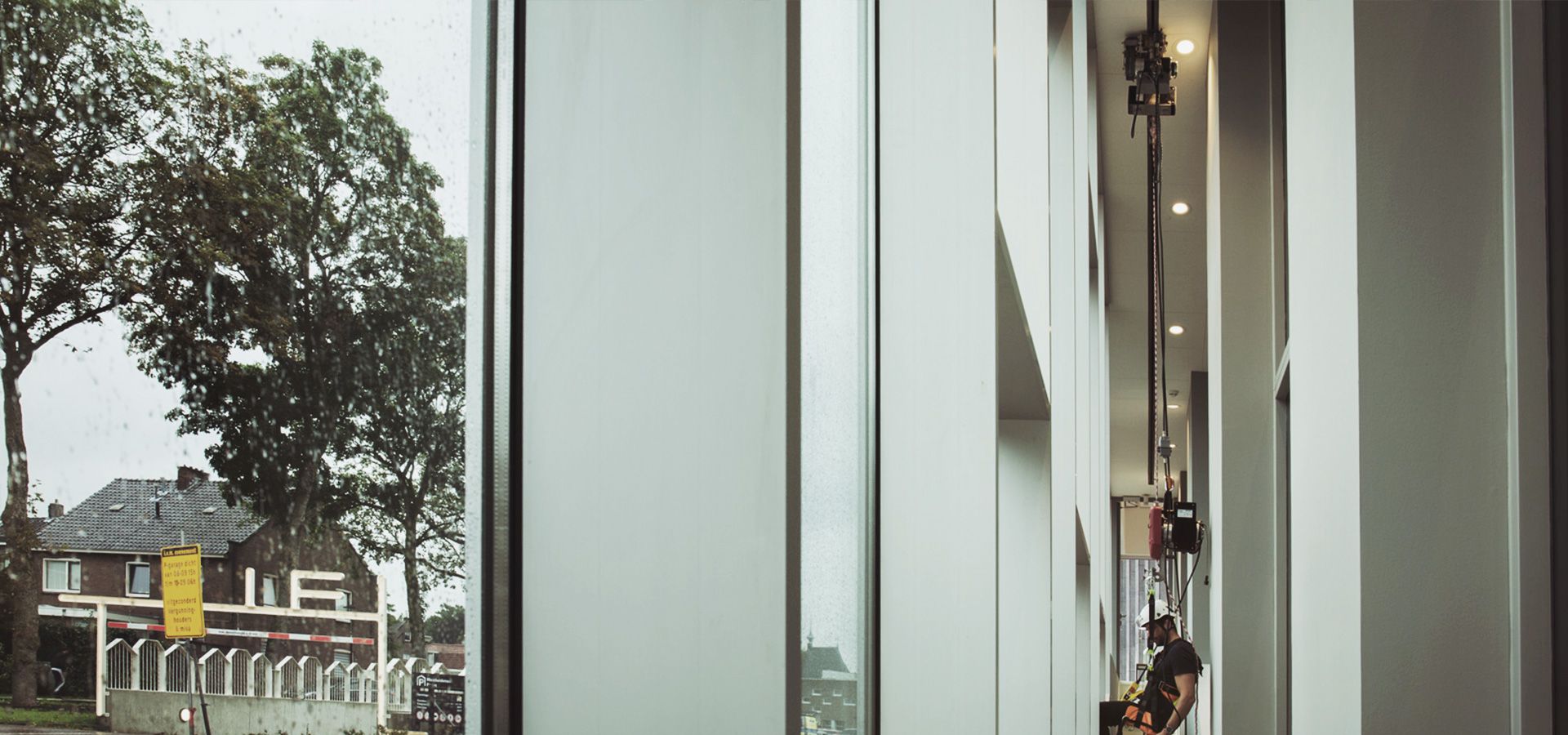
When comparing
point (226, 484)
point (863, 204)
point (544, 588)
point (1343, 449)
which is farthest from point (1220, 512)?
point (226, 484)

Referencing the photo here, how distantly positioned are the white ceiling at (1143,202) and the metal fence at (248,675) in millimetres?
4442

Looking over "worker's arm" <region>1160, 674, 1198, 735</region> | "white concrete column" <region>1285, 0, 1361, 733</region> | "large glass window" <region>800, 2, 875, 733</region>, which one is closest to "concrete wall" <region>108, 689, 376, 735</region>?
"large glass window" <region>800, 2, 875, 733</region>

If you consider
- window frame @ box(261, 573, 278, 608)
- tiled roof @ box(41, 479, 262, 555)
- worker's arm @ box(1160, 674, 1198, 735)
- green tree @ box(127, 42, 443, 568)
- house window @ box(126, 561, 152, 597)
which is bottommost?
worker's arm @ box(1160, 674, 1198, 735)

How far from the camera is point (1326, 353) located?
1.83 m

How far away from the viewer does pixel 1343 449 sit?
5.59 feet

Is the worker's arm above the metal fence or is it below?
below

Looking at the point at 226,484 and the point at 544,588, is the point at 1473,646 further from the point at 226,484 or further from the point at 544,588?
the point at 226,484

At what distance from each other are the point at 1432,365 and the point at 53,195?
1.61 m

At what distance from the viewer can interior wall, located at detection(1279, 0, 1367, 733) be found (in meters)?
1.64

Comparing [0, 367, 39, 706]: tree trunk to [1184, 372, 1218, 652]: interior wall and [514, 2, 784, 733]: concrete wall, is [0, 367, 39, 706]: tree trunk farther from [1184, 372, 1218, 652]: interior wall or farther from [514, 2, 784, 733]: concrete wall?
[1184, 372, 1218, 652]: interior wall

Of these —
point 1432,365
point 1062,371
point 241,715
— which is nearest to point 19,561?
point 241,715

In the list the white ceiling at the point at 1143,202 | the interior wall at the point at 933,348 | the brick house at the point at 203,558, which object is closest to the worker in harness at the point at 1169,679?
the white ceiling at the point at 1143,202

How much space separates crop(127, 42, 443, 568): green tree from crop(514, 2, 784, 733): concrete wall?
0.56ft

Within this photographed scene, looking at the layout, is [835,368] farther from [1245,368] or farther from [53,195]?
[1245,368]
